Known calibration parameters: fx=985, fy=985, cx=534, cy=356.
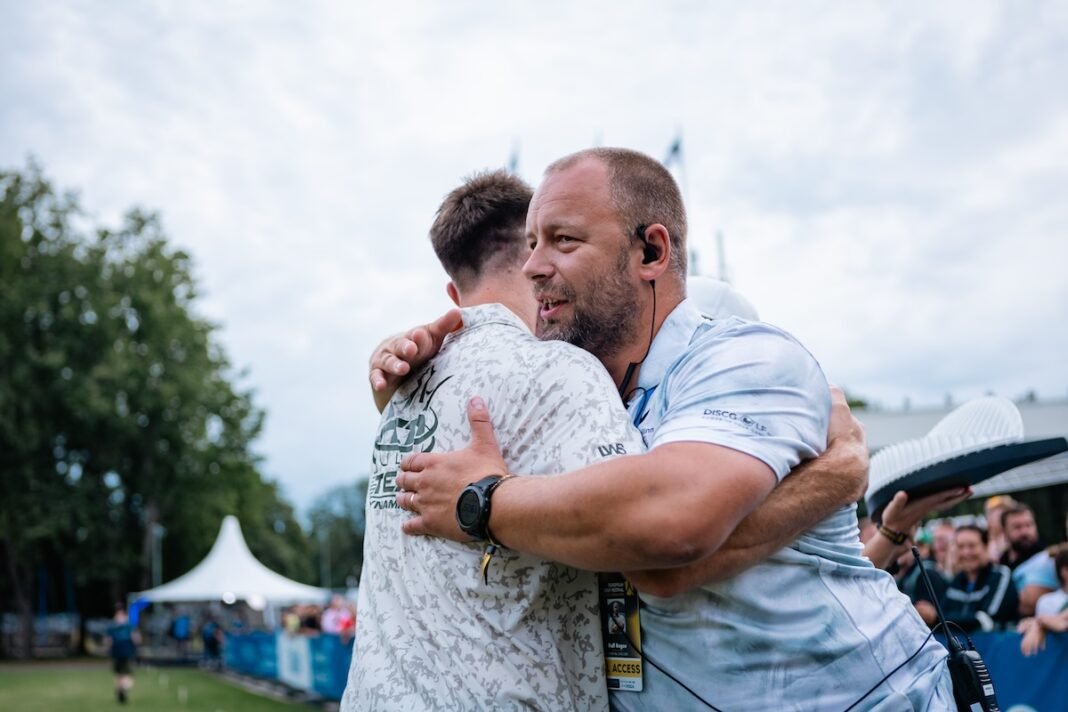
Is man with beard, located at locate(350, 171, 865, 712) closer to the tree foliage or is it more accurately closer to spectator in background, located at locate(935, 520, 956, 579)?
spectator in background, located at locate(935, 520, 956, 579)

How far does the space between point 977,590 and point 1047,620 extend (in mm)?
1452

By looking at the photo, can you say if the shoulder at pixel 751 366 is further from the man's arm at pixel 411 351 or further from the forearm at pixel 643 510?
the man's arm at pixel 411 351

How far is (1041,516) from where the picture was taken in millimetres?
27234

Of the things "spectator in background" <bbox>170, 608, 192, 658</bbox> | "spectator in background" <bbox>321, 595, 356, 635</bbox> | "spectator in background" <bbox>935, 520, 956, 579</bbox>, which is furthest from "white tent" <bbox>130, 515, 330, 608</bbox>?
"spectator in background" <bbox>935, 520, 956, 579</bbox>

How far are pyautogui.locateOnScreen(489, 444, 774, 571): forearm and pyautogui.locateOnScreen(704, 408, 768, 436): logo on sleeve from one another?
0.27 ft

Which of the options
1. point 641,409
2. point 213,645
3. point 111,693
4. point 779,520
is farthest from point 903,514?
point 213,645

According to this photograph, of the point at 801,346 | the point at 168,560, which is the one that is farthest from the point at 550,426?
the point at 168,560

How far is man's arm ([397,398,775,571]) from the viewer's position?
193 centimetres

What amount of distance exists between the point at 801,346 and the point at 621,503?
24.7 inches

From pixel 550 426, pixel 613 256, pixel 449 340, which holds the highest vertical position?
pixel 613 256

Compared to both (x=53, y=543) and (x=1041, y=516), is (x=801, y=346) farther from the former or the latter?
(x=53, y=543)

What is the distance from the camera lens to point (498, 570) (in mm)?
2270

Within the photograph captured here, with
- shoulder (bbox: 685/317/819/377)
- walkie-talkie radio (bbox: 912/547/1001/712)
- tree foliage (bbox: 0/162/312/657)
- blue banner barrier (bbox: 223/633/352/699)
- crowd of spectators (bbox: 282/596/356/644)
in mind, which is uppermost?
tree foliage (bbox: 0/162/312/657)

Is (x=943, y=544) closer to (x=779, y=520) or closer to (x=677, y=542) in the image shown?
(x=779, y=520)
